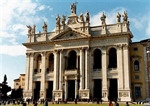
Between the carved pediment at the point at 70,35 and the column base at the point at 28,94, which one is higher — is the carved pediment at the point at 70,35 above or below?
above

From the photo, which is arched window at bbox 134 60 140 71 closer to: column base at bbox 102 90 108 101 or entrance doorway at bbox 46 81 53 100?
column base at bbox 102 90 108 101

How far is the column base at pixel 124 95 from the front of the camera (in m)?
48.9

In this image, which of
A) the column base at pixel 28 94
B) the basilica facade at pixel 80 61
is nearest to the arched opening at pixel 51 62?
the basilica facade at pixel 80 61

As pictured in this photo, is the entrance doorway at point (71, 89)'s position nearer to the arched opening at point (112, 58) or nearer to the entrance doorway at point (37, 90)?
the entrance doorway at point (37, 90)

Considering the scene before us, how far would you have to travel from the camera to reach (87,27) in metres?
55.4

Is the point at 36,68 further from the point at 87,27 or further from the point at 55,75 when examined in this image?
the point at 87,27

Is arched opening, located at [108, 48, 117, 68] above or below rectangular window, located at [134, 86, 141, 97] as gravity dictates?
above

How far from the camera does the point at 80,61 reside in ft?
178

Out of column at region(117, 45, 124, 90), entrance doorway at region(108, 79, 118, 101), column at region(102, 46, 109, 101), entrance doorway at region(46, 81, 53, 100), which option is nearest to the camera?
column at region(117, 45, 124, 90)

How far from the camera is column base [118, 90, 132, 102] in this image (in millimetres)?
48875

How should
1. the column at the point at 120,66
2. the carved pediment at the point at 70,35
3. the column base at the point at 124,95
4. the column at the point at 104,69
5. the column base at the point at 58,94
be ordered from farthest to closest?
the carved pediment at the point at 70,35 → the column base at the point at 58,94 → the column at the point at 104,69 → the column at the point at 120,66 → the column base at the point at 124,95

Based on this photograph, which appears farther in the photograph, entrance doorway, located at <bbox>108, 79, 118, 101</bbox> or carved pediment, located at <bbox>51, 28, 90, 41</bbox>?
carved pediment, located at <bbox>51, 28, 90, 41</bbox>

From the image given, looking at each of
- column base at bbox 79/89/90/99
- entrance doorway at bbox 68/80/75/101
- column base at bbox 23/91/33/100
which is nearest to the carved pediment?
entrance doorway at bbox 68/80/75/101

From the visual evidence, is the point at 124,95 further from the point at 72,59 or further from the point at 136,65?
the point at 72,59
